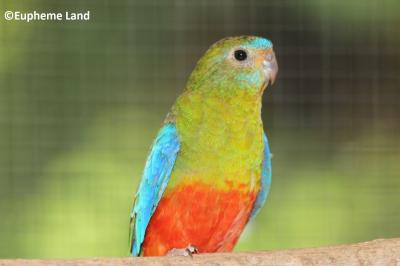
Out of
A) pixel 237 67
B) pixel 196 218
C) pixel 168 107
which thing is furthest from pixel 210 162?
pixel 168 107

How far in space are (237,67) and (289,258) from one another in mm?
506

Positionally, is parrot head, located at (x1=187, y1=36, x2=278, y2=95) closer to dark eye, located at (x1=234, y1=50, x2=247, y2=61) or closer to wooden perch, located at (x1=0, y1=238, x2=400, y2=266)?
dark eye, located at (x1=234, y1=50, x2=247, y2=61)

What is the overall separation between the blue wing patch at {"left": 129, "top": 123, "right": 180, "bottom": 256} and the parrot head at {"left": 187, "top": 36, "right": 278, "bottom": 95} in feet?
0.44

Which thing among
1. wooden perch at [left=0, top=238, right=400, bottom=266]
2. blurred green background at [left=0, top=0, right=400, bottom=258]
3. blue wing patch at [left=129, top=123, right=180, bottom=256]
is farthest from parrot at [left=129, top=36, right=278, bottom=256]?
blurred green background at [left=0, top=0, right=400, bottom=258]

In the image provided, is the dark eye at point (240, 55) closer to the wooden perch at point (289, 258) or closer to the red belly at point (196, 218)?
the red belly at point (196, 218)

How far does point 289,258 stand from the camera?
4.25 feet

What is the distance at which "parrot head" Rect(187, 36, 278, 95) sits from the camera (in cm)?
166

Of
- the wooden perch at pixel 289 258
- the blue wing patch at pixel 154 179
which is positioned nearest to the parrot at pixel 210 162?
the blue wing patch at pixel 154 179

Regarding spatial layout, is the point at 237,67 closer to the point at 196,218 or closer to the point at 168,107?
the point at 196,218

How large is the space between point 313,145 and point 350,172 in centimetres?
14

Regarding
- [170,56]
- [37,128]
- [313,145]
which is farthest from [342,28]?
[37,128]

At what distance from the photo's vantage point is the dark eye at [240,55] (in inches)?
65.8

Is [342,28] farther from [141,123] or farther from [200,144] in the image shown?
[200,144]

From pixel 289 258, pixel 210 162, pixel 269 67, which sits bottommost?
pixel 289 258
